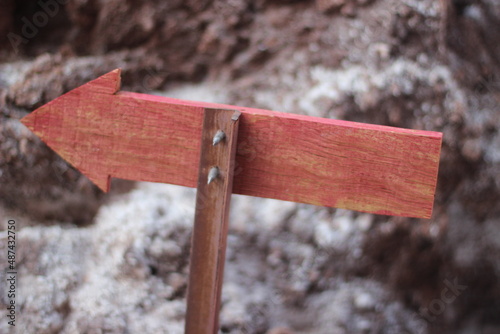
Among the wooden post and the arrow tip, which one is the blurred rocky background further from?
the arrow tip

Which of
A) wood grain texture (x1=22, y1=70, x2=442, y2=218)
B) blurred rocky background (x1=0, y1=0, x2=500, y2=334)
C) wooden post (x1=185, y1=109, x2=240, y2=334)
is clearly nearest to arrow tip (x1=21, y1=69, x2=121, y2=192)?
wood grain texture (x1=22, y1=70, x2=442, y2=218)

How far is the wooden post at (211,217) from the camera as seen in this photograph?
1.06m

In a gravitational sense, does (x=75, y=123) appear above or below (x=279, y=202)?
above

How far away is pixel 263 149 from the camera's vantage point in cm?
110

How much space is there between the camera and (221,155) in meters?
1.07

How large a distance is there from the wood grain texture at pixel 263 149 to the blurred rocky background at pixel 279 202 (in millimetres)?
875

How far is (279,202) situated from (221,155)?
1.16 m

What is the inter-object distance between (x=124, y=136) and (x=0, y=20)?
1292 mm

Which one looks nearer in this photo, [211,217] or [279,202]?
[211,217]

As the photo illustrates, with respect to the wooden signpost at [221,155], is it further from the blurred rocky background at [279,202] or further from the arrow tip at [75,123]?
the blurred rocky background at [279,202]

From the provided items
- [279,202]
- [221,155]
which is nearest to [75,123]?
[221,155]

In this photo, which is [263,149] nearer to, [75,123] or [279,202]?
[75,123]

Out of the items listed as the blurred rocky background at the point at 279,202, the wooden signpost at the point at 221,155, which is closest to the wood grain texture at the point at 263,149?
the wooden signpost at the point at 221,155

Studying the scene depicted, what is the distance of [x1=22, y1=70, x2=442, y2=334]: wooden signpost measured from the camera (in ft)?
3.51
